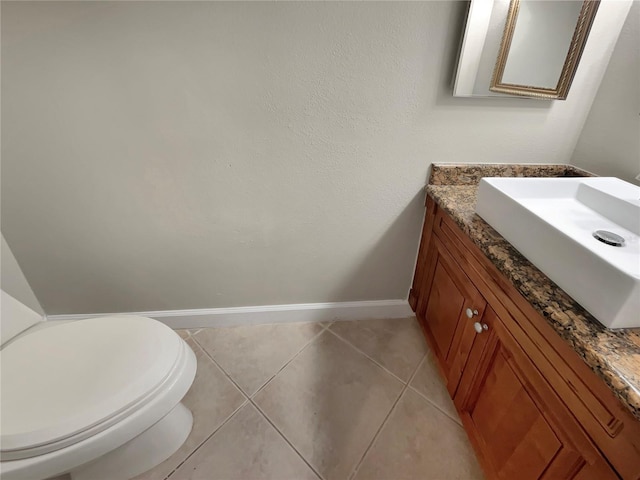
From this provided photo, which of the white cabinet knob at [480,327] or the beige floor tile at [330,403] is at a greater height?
the white cabinet knob at [480,327]

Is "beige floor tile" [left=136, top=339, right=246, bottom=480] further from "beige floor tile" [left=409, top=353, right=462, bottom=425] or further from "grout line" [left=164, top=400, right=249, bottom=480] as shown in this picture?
"beige floor tile" [left=409, top=353, right=462, bottom=425]

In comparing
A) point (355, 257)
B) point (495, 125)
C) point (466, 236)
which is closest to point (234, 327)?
point (355, 257)

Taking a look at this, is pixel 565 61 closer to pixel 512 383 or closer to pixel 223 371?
pixel 512 383

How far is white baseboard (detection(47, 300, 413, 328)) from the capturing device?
147cm

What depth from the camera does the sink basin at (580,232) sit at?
55 centimetres

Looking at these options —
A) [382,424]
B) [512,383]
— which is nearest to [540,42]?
[512,383]

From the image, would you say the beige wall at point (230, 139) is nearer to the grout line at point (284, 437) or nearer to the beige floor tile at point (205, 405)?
the beige floor tile at point (205, 405)

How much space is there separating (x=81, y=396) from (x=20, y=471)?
0.57 ft

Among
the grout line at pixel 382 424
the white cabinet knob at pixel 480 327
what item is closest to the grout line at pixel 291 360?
the grout line at pixel 382 424

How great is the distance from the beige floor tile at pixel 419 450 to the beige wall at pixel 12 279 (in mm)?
1535

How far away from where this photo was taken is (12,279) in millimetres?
1239

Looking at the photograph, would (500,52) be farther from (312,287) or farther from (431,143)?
(312,287)

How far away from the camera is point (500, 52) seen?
103 cm

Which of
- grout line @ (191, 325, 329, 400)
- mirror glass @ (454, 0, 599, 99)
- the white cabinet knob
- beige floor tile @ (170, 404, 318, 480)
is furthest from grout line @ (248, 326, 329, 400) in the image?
mirror glass @ (454, 0, 599, 99)
